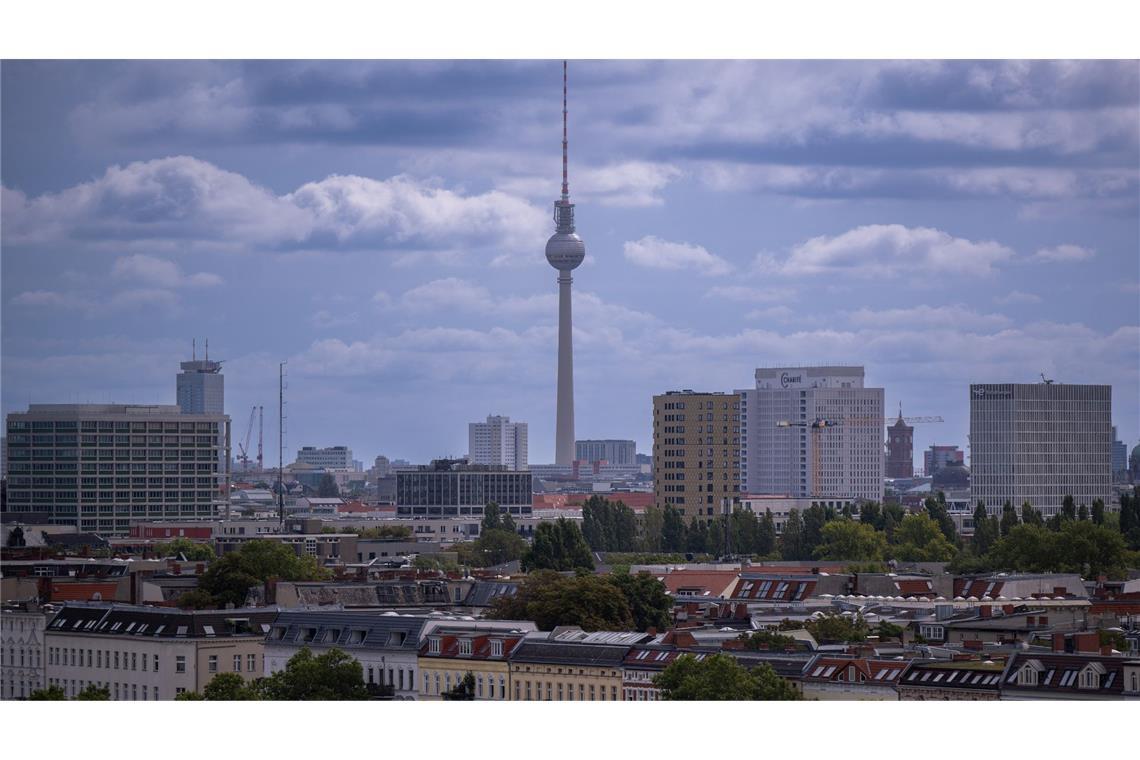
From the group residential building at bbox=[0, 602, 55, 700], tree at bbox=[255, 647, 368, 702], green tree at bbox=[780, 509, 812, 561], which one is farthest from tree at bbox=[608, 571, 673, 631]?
green tree at bbox=[780, 509, 812, 561]

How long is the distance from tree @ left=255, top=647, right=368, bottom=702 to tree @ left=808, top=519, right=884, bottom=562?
77743mm

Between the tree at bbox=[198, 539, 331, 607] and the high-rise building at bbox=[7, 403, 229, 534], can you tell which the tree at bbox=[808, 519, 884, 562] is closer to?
the tree at bbox=[198, 539, 331, 607]

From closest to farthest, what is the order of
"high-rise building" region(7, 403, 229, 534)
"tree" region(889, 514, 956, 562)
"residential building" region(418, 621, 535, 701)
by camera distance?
"residential building" region(418, 621, 535, 701)
"tree" region(889, 514, 956, 562)
"high-rise building" region(7, 403, 229, 534)

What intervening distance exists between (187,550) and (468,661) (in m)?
75.0

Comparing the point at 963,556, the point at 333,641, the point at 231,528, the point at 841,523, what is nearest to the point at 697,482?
the point at 231,528

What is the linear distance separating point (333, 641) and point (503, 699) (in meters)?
6.94

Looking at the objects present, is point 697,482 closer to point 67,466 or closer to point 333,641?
point 67,466

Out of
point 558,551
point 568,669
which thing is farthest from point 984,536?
point 568,669

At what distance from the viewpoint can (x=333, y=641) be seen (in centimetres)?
7244

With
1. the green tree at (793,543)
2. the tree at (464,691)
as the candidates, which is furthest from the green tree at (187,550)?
the tree at (464,691)

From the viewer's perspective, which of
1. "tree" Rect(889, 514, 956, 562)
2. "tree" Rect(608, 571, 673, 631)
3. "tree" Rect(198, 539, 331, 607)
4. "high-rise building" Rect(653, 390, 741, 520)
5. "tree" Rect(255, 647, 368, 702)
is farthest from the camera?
"high-rise building" Rect(653, 390, 741, 520)

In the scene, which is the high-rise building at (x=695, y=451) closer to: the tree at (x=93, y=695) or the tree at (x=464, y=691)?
the tree at (x=464, y=691)

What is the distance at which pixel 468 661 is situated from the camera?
6894 centimetres

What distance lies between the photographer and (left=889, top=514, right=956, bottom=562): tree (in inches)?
5472
